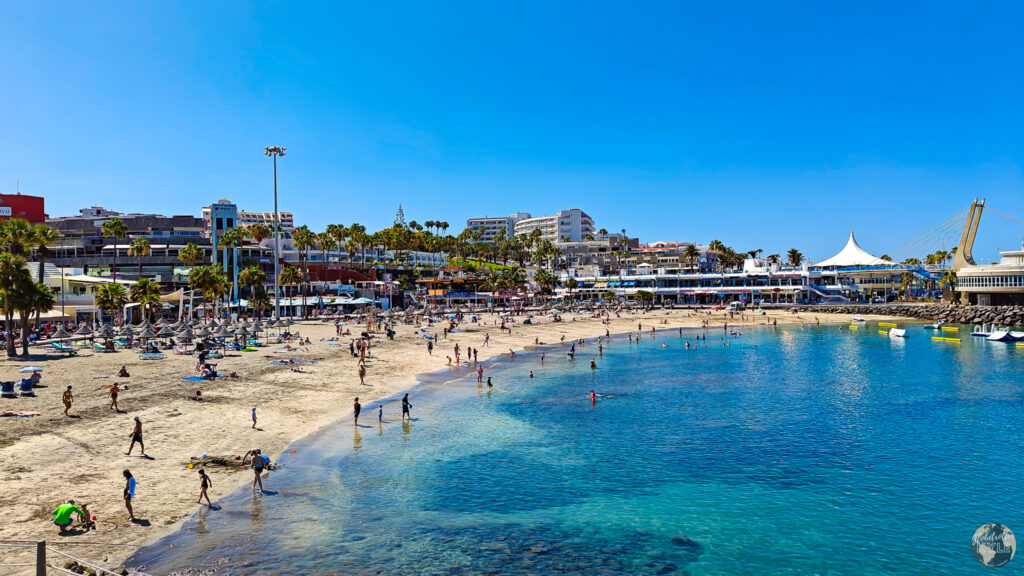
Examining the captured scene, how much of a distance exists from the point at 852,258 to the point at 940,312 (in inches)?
1623

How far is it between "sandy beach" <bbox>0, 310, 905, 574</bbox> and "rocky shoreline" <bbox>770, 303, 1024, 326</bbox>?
265 feet

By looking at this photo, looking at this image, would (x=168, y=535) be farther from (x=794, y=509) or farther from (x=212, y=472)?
(x=794, y=509)

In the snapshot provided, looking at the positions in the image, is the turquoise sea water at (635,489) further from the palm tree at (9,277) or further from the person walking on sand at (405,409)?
the palm tree at (9,277)

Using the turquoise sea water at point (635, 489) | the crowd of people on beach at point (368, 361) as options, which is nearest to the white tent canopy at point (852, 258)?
the crowd of people on beach at point (368, 361)

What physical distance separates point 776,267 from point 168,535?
482 ft

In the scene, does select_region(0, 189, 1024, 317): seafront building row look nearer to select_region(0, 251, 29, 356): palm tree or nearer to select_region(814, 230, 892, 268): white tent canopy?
select_region(814, 230, 892, 268): white tent canopy

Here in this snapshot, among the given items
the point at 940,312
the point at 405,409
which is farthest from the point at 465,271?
the point at 405,409

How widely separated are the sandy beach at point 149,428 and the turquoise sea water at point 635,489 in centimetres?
126

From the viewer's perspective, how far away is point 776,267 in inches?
5595

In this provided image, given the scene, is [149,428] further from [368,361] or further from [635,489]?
[368,361]

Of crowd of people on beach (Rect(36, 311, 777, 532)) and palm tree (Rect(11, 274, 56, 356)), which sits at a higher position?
palm tree (Rect(11, 274, 56, 356))

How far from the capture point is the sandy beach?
14992mm

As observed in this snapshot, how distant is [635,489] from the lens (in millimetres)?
19859

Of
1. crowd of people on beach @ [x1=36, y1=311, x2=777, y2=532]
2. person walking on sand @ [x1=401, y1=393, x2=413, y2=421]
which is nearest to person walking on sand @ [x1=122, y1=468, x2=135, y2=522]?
crowd of people on beach @ [x1=36, y1=311, x2=777, y2=532]
